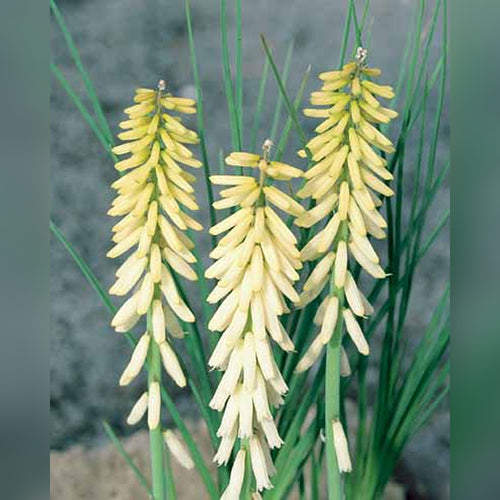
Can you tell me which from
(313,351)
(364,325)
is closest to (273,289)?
(313,351)

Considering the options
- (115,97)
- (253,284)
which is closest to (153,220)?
(253,284)

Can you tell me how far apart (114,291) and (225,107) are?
0.29m

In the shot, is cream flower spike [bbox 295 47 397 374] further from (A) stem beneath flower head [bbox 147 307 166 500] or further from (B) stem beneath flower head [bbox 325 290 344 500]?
(A) stem beneath flower head [bbox 147 307 166 500]

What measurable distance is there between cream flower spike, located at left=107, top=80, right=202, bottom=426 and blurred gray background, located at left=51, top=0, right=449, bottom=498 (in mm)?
155

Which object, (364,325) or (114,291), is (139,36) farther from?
(364,325)

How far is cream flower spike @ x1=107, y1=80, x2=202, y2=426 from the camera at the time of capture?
951mm

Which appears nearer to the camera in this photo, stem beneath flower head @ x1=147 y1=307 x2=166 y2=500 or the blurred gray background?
stem beneath flower head @ x1=147 y1=307 x2=166 y2=500

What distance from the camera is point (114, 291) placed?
0.96 meters

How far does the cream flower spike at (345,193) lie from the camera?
947 mm

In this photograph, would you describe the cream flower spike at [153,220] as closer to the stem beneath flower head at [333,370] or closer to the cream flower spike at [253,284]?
the cream flower spike at [253,284]

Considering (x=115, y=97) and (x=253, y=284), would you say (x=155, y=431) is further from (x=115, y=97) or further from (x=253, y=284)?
(x=115, y=97)

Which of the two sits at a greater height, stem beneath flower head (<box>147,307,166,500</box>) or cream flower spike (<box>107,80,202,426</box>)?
cream flower spike (<box>107,80,202,426</box>)

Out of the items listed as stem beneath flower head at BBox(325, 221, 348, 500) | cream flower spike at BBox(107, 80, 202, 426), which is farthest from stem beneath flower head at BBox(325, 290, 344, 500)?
cream flower spike at BBox(107, 80, 202, 426)

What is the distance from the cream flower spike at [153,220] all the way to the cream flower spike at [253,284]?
48 mm
